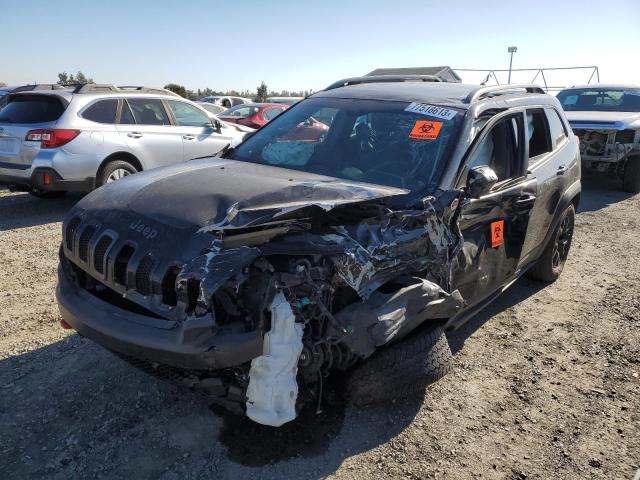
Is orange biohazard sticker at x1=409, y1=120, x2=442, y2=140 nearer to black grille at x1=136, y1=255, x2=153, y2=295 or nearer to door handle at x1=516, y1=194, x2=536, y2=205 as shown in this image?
door handle at x1=516, y1=194, x2=536, y2=205

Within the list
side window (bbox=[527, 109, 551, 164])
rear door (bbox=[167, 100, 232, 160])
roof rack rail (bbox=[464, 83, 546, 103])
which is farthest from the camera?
rear door (bbox=[167, 100, 232, 160])

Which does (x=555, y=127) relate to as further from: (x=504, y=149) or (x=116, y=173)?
(x=116, y=173)

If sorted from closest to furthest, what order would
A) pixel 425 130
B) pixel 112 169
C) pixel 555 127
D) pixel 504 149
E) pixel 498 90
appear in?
pixel 425 130, pixel 504 149, pixel 498 90, pixel 555 127, pixel 112 169

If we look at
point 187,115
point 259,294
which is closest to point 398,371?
point 259,294

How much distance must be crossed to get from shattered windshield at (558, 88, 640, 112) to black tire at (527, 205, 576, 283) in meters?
6.78

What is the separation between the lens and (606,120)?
914 cm

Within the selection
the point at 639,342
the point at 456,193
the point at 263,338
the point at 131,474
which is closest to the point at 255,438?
the point at 131,474

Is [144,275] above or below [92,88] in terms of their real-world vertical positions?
below

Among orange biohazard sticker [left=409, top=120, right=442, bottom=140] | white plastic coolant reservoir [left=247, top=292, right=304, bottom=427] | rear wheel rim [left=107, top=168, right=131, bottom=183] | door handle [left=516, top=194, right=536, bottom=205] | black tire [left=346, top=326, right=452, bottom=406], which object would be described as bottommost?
black tire [left=346, top=326, right=452, bottom=406]

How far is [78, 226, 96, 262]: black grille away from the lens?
2.65m

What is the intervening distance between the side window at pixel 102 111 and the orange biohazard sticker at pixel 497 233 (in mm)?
5758

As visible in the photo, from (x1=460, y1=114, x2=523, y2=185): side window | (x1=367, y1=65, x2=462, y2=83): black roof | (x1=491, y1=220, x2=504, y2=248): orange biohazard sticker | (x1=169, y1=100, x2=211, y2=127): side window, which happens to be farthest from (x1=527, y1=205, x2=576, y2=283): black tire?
(x1=367, y1=65, x2=462, y2=83): black roof

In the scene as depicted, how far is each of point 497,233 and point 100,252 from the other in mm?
2480

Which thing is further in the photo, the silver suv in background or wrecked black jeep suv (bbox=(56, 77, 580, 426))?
the silver suv in background
